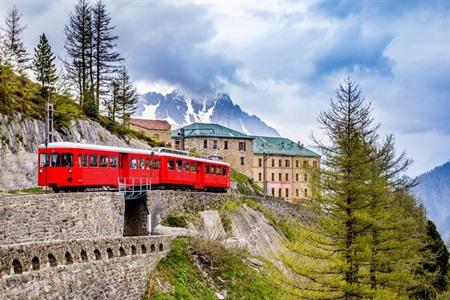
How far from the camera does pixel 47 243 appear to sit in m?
16.8

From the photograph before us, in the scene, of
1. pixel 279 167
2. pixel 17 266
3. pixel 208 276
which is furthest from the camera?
pixel 279 167

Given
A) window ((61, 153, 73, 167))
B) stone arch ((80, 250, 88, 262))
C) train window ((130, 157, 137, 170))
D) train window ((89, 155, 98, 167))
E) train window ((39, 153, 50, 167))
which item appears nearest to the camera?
stone arch ((80, 250, 88, 262))

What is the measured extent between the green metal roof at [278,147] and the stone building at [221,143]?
319 inches

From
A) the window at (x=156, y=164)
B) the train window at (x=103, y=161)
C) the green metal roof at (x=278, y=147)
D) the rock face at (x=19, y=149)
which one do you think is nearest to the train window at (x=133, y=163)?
the train window at (x=103, y=161)

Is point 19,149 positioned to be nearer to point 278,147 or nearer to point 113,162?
point 113,162

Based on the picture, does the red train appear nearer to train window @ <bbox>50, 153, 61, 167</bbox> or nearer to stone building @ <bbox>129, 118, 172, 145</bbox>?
train window @ <bbox>50, 153, 61, 167</bbox>

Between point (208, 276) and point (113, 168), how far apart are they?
7958 millimetres

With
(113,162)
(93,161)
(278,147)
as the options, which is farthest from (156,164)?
(278,147)

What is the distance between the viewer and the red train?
99.3 feet

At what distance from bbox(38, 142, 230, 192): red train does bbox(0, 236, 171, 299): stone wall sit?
6098mm

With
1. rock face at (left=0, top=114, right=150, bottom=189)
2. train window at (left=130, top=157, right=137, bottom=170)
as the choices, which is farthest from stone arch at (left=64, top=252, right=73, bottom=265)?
train window at (left=130, top=157, right=137, bottom=170)

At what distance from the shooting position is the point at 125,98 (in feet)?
221

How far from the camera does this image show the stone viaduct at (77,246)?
616 inches

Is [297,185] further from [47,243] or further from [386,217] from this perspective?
[47,243]
